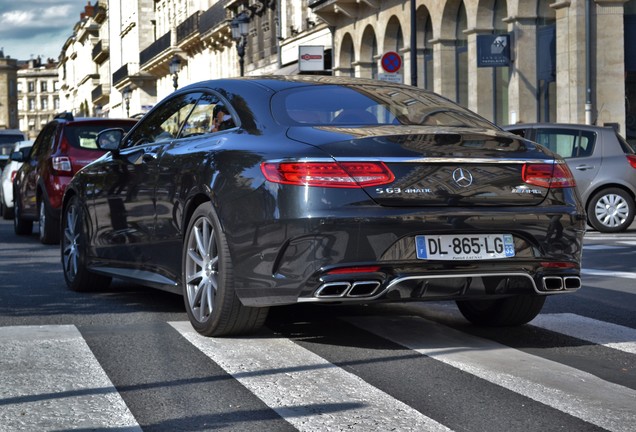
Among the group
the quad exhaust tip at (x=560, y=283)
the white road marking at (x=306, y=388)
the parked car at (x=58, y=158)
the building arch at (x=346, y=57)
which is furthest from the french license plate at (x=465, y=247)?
the building arch at (x=346, y=57)

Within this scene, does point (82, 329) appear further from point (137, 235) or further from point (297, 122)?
point (297, 122)

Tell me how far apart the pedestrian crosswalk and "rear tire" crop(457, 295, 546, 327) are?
13cm

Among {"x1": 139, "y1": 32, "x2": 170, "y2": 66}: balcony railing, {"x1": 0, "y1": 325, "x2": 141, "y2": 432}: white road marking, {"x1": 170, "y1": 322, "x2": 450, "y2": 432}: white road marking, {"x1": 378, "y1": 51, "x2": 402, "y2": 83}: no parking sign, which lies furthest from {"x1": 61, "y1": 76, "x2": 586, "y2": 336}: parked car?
{"x1": 139, "y1": 32, "x2": 170, "y2": 66}: balcony railing

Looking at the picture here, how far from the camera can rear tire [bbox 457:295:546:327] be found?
7.42 meters

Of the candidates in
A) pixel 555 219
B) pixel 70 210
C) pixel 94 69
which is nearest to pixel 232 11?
pixel 70 210

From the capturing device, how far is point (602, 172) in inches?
734

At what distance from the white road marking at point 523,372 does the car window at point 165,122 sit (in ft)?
5.32

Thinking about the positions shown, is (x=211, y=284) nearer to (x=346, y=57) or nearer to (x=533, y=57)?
(x=533, y=57)

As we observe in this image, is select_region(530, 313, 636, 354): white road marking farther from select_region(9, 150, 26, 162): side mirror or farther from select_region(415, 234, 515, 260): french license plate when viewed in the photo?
select_region(9, 150, 26, 162): side mirror

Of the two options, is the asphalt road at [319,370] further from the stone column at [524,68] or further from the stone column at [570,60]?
the stone column at [524,68]

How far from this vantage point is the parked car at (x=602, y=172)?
18.6 metres

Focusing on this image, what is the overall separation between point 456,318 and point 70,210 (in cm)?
341

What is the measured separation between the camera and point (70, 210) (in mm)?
10000

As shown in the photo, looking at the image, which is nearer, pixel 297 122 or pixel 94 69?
pixel 297 122
